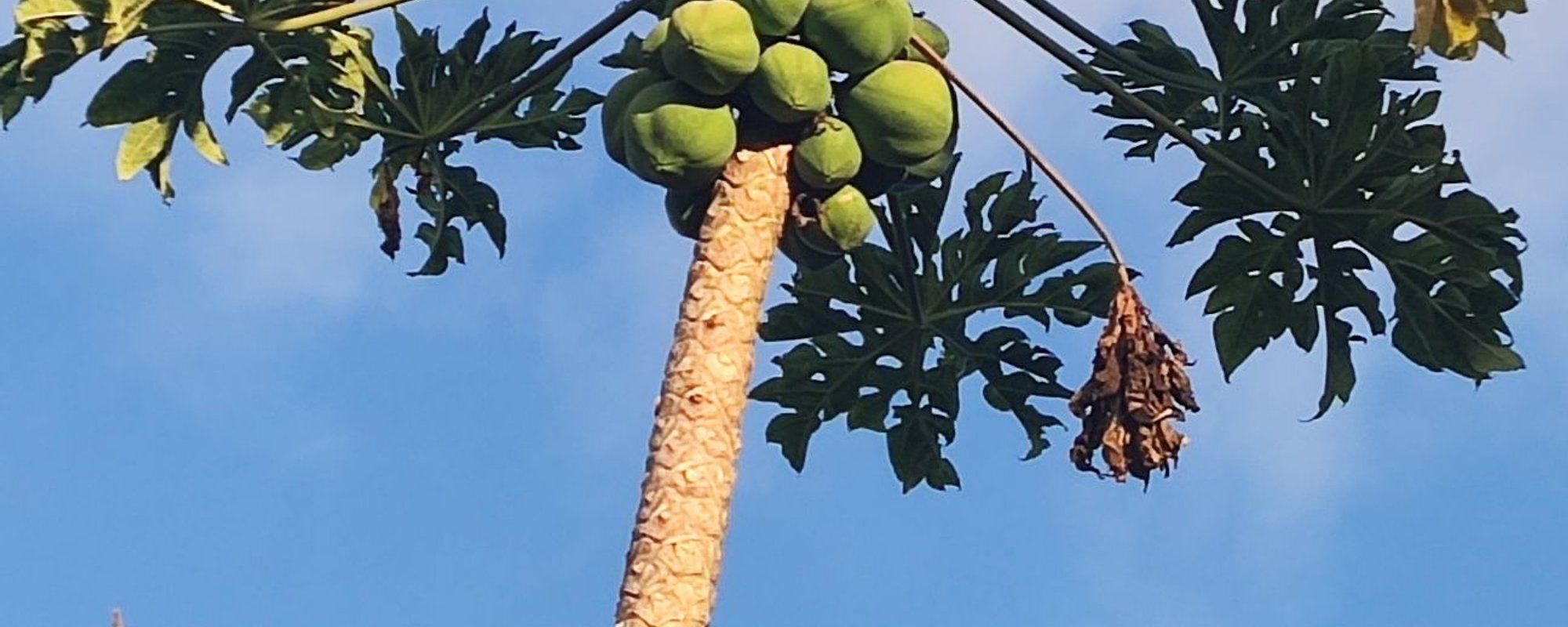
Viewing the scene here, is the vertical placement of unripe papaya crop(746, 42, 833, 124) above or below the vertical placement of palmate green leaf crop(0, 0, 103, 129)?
below

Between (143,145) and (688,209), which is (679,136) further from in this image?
(143,145)

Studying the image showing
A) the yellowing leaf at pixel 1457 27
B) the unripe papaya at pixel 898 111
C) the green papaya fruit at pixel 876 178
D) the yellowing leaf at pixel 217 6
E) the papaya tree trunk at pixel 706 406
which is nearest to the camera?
the papaya tree trunk at pixel 706 406

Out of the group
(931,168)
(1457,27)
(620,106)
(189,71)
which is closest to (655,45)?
(620,106)

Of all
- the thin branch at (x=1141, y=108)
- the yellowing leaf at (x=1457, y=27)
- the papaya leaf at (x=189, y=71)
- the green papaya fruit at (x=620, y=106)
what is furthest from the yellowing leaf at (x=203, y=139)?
the yellowing leaf at (x=1457, y=27)

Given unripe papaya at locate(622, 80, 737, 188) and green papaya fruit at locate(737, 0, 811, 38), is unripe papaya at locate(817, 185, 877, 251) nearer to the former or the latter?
unripe papaya at locate(622, 80, 737, 188)

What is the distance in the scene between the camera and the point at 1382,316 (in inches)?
237

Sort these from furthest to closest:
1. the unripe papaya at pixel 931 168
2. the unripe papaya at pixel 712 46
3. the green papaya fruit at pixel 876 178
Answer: the unripe papaya at pixel 931 168, the green papaya fruit at pixel 876 178, the unripe papaya at pixel 712 46

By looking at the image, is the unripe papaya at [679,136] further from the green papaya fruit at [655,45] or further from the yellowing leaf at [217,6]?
the yellowing leaf at [217,6]

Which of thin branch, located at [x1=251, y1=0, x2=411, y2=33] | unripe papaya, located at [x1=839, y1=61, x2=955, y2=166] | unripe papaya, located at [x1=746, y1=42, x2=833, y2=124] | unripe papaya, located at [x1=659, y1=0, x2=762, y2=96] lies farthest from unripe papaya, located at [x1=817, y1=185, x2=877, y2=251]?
thin branch, located at [x1=251, y1=0, x2=411, y2=33]

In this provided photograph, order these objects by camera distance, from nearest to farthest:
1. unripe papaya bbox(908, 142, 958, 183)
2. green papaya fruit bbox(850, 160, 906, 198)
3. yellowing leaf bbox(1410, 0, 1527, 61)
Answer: yellowing leaf bbox(1410, 0, 1527, 61), green papaya fruit bbox(850, 160, 906, 198), unripe papaya bbox(908, 142, 958, 183)

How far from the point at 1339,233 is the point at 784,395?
182cm

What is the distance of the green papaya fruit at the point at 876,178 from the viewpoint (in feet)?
17.5

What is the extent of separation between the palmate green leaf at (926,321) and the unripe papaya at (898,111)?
895mm

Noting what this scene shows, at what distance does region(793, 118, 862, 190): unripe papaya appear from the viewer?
5086mm
